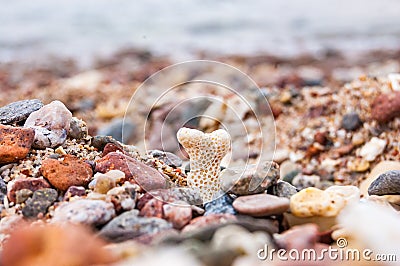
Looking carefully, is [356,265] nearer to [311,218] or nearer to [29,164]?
[311,218]

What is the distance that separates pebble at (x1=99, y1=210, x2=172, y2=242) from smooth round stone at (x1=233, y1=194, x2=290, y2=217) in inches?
8.1

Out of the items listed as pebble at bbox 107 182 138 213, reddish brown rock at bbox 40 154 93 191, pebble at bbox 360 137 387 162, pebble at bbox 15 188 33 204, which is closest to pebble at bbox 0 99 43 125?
reddish brown rock at bbox 40 154 93 191

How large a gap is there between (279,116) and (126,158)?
2.69 metres

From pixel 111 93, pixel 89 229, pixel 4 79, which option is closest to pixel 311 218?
pixel 89 229

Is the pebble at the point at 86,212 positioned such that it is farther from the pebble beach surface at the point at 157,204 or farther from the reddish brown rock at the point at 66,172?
the reddish brown rock at the point at 66,172

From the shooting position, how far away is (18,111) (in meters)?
2.05

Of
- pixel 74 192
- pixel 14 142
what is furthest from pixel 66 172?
pixel 14 142

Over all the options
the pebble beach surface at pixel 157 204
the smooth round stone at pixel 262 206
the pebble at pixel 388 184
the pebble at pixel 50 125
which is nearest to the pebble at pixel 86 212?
the pebble beach surface at pixel 157 204

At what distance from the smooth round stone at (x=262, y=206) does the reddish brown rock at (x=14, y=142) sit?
754 mm

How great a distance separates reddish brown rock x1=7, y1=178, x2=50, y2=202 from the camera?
1609 millimetres

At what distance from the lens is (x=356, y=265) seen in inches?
43.6

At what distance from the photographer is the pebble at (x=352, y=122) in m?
3.72

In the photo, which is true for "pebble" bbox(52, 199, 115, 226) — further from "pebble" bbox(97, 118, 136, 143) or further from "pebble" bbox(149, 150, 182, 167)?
"pebble" bbox(97, 118, 136, 143)

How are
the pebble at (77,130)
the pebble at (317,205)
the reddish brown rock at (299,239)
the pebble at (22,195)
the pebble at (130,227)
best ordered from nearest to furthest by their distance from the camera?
the reddish brown rock at (299,239), the pebble at (130,227), the pebble at (317,205), the pebble at (22,195), the pebble at (77,130)
